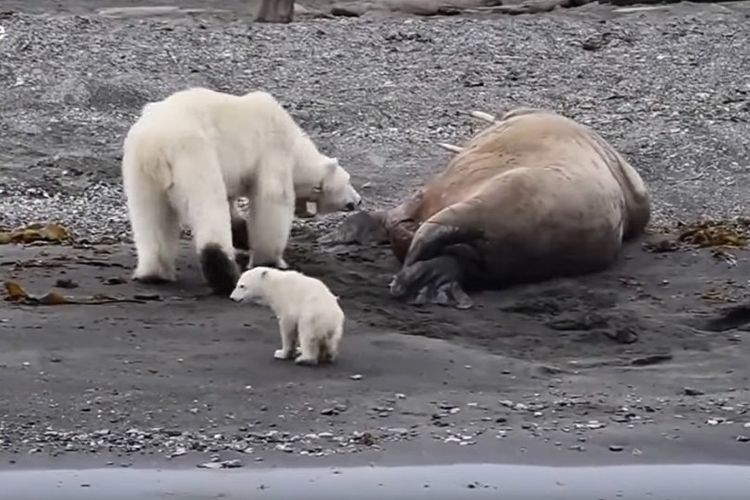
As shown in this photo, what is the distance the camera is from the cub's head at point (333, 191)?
9.09 m

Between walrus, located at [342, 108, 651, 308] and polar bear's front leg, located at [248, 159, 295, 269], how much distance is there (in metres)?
0.57

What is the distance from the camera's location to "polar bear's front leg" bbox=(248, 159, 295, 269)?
332 inches

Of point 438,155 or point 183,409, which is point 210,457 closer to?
point 183,409

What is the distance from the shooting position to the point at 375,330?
24.8 ft

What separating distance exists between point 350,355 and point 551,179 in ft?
6.80

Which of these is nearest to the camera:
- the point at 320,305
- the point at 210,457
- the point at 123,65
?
the point at 210,457

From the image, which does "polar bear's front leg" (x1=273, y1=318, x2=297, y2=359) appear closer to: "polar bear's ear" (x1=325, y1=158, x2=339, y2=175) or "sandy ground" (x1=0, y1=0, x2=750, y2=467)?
"sandy ground" (x1=0, y1=0, x2=750, y2=467)

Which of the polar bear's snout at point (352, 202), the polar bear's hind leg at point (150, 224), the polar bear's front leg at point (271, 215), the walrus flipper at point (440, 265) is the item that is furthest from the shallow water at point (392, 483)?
the polar bear's snout at point (352, 202)

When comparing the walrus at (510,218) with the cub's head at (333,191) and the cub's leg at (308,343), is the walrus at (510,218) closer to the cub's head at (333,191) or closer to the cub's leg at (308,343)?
the cub's head at (333,191)

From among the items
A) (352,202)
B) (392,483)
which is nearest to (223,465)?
(392,483)

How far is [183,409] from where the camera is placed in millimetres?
6316

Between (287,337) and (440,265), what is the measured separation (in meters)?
1.54

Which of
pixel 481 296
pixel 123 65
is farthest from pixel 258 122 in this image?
pixel 123 65

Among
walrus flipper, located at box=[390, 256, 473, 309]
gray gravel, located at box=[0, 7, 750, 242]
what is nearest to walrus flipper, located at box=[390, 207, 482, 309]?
walrus flipper, located at box=[390, 256, 473, 309]
